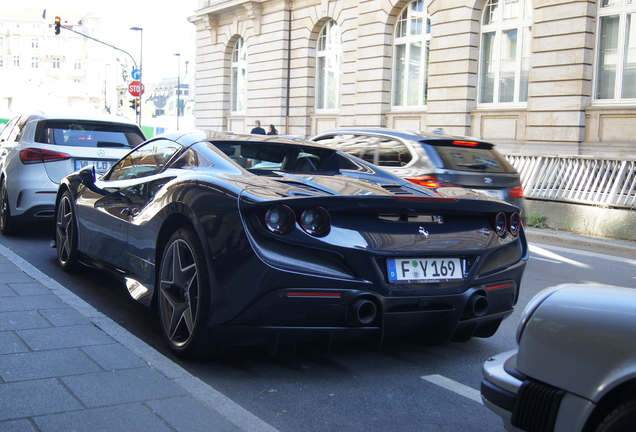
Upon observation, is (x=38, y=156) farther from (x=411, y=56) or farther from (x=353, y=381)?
(x=411, y=56)

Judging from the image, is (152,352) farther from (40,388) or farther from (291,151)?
(291,151)

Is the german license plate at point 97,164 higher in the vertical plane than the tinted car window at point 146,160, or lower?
lower

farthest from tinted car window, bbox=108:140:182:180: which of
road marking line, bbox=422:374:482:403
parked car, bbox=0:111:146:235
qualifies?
parked car, bbox=0:111:146:235

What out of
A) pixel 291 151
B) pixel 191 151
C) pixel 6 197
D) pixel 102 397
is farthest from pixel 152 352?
pixel 6 197

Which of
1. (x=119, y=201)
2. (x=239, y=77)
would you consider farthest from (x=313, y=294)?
(x=239, y=77)

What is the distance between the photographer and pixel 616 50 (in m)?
18.1

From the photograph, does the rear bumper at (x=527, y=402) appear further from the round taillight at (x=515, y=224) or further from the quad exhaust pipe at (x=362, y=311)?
the round taillight at (x=515, y=224)

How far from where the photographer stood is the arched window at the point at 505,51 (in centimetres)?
2023

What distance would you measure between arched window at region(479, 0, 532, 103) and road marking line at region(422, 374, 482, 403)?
58.0 ft

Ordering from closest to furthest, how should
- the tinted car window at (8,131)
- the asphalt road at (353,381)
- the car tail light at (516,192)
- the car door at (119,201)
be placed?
1. the asphalt road at (353,381)
2. the car door at (119,201)
3. the car tail light at (516,192)
4. the tinted car window at (8,131)

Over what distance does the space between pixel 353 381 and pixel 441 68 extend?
19618mm

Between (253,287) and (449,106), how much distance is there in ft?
63.6

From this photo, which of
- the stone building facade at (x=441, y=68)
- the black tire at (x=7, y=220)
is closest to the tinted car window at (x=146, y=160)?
the black tire at (x=7, y=220)

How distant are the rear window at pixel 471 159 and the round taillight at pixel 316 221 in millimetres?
5017
